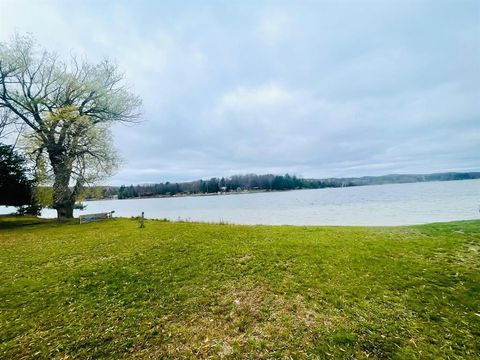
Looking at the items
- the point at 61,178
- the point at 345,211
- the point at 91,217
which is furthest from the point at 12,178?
the point at 345,211

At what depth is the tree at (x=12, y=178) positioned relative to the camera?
72.2 ft

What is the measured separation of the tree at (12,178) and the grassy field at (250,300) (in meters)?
17.6

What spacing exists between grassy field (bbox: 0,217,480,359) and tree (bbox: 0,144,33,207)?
17604mm

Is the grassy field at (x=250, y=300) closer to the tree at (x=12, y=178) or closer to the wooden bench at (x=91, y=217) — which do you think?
the wooden bench at (x=91, y=217)

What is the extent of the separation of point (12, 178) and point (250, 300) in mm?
28354

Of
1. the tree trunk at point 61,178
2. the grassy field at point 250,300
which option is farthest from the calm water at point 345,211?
the grassy field at point 250,300

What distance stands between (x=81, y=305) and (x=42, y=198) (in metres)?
20.6

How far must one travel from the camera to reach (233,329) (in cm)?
470

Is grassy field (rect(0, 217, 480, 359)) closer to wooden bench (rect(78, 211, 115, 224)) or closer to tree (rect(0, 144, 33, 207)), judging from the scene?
wooden bench (rect(78, 211, 115, 224))

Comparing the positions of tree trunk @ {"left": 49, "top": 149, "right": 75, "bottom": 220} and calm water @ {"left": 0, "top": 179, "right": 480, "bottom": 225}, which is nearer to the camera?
tree trunk @ {"left": 49, "top": 149, "right": 75, "bottom": 220}

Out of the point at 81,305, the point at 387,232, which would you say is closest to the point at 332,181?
the point at 387,232

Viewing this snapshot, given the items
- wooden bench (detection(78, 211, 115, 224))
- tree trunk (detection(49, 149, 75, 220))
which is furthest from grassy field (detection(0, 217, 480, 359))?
tree trunk (detection(49, 149, 75, 220))

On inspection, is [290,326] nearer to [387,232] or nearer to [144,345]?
[144,345]

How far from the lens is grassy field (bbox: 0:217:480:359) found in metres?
4.25
